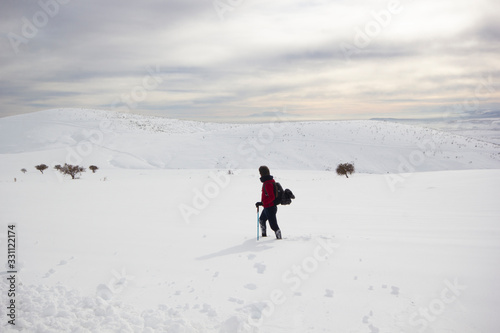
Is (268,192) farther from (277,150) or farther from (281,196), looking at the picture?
(277,150)

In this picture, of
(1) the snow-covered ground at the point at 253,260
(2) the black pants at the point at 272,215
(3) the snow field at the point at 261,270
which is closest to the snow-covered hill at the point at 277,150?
(1) the snow-covered ground at the point at 253,260

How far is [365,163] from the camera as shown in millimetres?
31188

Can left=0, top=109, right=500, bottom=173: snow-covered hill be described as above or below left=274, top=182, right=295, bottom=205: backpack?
above

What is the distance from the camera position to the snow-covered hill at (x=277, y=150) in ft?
102

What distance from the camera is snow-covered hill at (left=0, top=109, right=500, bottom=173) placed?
31.0m

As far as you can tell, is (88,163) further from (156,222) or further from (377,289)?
(377,289)

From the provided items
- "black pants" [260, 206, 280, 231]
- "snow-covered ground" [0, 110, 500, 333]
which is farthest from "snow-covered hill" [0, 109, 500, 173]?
"black pants" [260, 206, 280, 231]

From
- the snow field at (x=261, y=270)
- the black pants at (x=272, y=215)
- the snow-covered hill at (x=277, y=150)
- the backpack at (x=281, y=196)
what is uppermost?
the snow-covered hill at (x=277, y=150)

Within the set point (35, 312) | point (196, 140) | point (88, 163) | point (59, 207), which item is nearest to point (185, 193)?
point (59, 207)

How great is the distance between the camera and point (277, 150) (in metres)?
35.4

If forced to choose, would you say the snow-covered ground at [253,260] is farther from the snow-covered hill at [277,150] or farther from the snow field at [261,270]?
the snow-covered hill at [277,150]

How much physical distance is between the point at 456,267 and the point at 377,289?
4.98 feet

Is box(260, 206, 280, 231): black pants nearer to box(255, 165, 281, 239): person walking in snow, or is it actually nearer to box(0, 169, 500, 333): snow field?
box(255, 165, 281, 239): person walking in snow

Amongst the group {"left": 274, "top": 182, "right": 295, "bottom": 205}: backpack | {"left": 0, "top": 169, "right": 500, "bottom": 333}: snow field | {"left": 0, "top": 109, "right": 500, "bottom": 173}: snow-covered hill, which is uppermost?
{"left": 0, "top": 109, "right": 500, "bottom": 173}: snow-covered hill
